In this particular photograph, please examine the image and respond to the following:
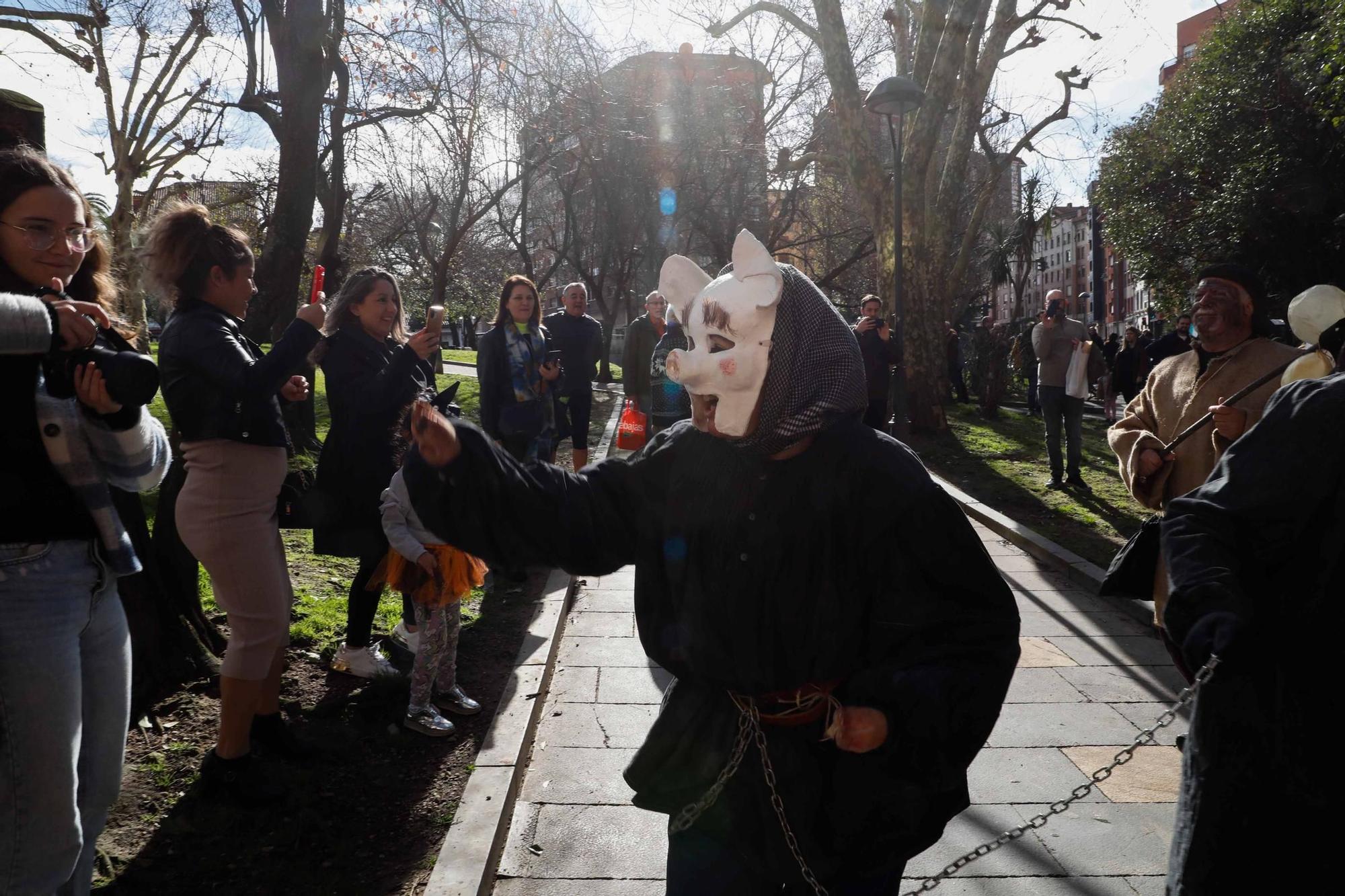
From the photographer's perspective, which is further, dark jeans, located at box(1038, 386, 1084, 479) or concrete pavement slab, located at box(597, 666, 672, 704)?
dark jeans, located at box(1038, 386, 1084, 479)

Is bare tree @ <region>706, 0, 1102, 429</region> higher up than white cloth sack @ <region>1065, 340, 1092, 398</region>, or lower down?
higher up

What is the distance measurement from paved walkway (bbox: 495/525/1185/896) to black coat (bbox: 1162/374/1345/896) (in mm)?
1452

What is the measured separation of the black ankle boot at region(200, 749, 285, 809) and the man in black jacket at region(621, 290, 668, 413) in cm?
647

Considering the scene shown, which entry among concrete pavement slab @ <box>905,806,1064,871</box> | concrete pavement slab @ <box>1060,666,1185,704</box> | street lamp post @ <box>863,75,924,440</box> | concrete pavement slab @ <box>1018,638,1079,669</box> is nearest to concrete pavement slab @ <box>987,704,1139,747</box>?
concrete pavement slab @ <box>1060,666,1185,704</box>

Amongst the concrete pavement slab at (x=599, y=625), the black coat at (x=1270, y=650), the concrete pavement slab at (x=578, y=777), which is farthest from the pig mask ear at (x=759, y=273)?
the concrete pavement slab at (x=599, y=625)

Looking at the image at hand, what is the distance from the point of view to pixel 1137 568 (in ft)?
10.2

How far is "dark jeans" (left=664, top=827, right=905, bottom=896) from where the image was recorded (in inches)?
79.7

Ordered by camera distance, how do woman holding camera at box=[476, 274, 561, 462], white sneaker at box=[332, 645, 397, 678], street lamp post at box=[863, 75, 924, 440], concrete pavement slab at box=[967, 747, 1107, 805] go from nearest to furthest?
concrete pavement slab at box=[967, 747, 1107, 805]
white sneaker at box=[332, 645, 397, 678]
woman holding camera at box=[476, 274, 561, 462]
street lamp post at box=[863, 75, 924, 440]

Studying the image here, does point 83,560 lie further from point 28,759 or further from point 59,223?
point 59,223

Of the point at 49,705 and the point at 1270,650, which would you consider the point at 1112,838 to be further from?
the point at 49,705

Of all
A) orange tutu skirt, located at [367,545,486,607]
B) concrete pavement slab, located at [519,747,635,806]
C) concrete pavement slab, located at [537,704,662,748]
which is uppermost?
orange tutu skirt, located at [367,545,486,607]

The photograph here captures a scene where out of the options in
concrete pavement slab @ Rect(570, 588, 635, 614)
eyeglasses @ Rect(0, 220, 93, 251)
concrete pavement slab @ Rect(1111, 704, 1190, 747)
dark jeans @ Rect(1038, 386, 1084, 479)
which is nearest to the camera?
eyeglasses @ Rect(0, 220, 93, 251)

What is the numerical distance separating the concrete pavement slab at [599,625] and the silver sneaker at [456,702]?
1.58m

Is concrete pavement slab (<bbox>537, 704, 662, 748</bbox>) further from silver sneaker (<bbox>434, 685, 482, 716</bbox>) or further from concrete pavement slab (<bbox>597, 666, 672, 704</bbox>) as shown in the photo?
silver sneaker (<bbox>434, 685, 482, 716</bbox>)
